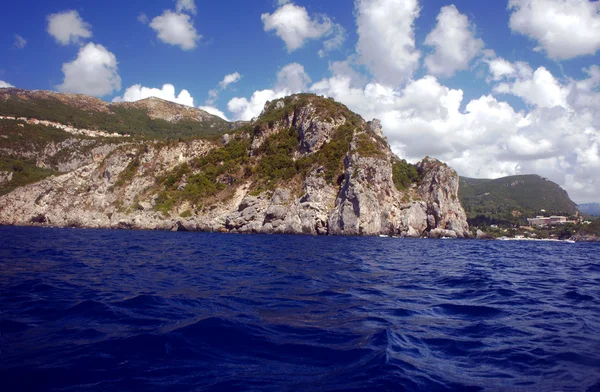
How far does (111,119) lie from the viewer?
16100cm

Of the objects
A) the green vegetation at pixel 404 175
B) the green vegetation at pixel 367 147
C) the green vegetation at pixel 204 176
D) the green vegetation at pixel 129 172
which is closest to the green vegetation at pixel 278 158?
the green vegetation at pixel 204 176

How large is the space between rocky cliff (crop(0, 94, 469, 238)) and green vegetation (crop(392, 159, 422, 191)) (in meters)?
0.34

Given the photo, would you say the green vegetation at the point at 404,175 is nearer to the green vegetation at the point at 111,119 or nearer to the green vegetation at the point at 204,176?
the green vegetation at the point at 204,176

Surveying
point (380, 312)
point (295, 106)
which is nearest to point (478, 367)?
point (380, 312)

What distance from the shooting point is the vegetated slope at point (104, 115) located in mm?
143163

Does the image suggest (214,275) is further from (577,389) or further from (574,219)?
(574,219)

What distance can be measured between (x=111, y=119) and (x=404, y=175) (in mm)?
141490

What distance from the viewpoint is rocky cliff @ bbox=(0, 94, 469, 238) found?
65.2 metres

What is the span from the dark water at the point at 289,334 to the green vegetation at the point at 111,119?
124552mm

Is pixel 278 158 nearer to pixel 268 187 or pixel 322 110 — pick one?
pixel 268 187

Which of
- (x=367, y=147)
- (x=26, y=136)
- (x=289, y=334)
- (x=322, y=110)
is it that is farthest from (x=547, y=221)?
(x=26, y=136)

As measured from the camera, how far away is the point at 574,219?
127 m

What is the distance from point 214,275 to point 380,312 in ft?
23.4

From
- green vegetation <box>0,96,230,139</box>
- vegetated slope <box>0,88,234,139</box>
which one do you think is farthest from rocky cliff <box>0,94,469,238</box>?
vegetated slope <box>0,88,234,139</box>
